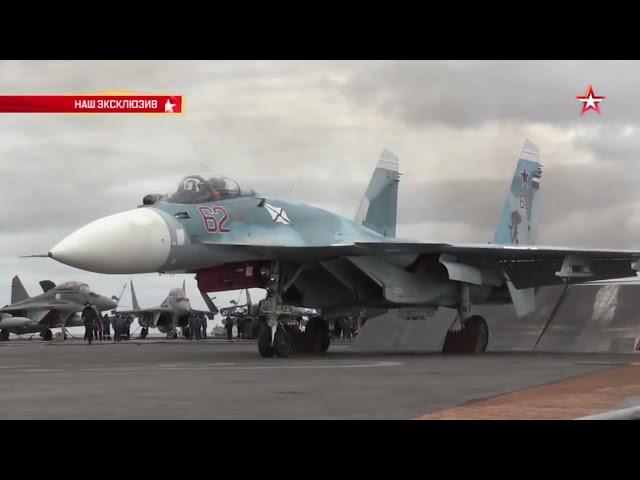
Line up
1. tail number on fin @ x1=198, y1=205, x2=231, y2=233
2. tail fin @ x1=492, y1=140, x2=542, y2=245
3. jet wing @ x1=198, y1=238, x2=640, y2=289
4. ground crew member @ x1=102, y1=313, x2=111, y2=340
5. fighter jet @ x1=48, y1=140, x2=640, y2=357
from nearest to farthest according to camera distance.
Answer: fighter jet @ x1=48, y1=140, x2=640, y2=357
tail number on fin @ x1=198, y1=205, x2=231, y2=233
jet wing @ x1=198, y1=238, x2=640, y2=289
tail fin @ x1=492, y1=140, x2=542, y2=245
ground crew member @ x1=102, y1=313, x2=111, y2=340

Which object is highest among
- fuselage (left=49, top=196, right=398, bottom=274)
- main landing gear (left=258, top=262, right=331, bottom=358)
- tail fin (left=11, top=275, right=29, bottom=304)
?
fuselage (left=49, top=196, right=398, bottom=274)

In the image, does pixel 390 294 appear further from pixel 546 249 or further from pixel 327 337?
pixel 546 249

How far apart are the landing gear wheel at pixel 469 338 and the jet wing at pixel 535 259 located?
1370 millimetres

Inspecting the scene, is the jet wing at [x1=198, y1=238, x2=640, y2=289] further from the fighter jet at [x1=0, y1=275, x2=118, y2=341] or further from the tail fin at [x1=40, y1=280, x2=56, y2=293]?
the tail fin at [x1=40, y1=280, x2=56, y2=293]

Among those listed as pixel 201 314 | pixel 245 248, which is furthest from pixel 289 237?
pixel 201 314

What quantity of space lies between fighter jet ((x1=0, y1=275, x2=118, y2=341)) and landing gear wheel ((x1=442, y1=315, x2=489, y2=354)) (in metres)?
26.1

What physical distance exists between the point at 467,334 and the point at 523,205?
684cm

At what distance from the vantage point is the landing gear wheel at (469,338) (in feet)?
65.4

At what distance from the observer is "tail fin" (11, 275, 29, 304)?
54.2m

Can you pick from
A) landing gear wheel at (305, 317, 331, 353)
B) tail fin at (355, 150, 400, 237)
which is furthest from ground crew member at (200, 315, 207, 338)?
landing gear wheel at (305, 317, 331, 353)

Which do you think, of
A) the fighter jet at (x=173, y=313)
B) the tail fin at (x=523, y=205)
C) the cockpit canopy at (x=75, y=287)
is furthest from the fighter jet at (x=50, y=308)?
the tail fin at (x=523, y=205)
